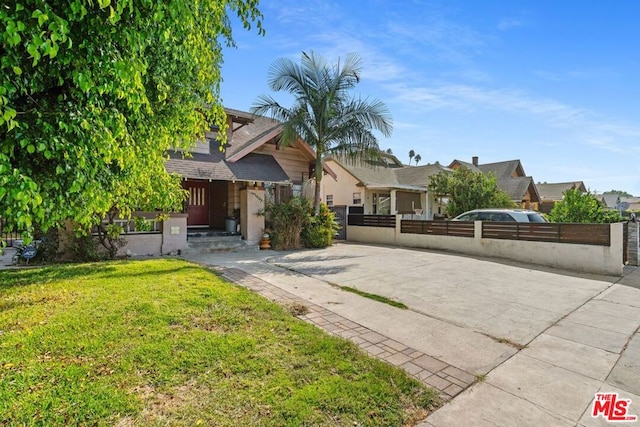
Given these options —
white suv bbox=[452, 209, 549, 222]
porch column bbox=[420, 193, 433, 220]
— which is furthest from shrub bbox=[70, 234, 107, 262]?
porch column bbox=[420, 193, 433, 220]

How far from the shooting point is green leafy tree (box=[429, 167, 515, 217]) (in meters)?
17.2

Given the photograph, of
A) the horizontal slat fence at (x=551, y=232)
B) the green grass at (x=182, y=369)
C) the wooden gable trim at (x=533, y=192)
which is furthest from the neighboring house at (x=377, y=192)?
the green grass at (x=182, y=369)

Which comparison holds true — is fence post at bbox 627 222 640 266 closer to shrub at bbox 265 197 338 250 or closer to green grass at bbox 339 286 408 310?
green grass at bbox 339 286 408 310

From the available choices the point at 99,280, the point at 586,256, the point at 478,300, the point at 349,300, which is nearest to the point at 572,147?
the point at 586,256

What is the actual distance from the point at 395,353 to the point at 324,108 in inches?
428

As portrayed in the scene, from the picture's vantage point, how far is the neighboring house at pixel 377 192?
20.9m

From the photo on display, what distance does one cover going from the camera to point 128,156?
127 inches

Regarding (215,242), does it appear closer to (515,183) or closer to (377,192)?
(377,192)

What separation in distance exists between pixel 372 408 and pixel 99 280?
6.25 meters

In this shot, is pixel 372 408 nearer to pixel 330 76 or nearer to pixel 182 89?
pixel 182 89

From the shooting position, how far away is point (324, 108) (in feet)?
41.8

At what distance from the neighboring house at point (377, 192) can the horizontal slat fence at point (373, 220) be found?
322cm

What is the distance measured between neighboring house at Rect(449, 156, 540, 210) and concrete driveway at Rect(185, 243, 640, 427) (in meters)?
19.9

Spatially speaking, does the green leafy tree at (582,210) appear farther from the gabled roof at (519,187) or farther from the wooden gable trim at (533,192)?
the wooden gable trim at (533,192)
